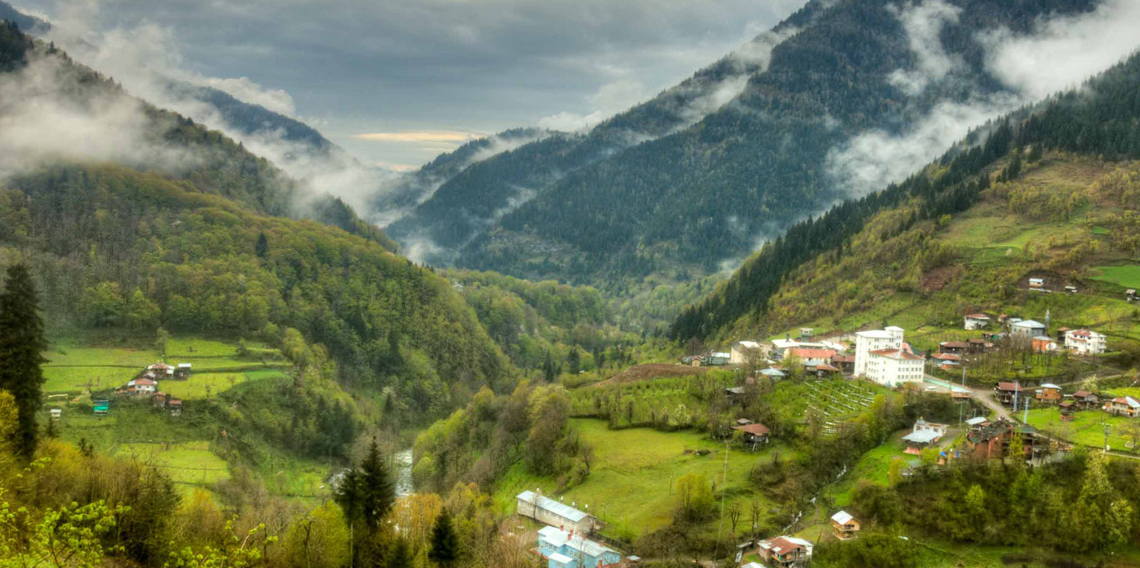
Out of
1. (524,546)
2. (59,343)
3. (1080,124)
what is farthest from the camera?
(1080,124)

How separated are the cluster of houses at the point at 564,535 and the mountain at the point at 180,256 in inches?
2261

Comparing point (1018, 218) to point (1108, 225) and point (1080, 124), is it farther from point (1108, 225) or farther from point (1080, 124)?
point (1080, 124)

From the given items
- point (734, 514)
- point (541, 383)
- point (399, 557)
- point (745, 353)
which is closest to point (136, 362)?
point (541, 383)

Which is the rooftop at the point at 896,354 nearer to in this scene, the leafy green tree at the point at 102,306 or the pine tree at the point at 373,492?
the pine tree at the point at 373,492

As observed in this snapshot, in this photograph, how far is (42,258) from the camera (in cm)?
9981

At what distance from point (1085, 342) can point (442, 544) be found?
60.2m

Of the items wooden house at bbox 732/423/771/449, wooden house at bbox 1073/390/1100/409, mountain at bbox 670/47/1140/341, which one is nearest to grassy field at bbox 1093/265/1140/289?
mountain at bbox 670/47/1140/341

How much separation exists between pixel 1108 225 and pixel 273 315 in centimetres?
11105

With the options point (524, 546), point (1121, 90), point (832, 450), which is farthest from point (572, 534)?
point (1121, 90)

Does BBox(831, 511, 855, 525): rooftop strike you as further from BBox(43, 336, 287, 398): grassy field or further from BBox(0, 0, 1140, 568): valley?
BBox(43, 336, 287, 398): grassy field

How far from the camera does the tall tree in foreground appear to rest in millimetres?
36906

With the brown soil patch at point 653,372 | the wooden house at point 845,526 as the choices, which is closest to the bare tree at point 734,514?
the wooden house at point 845,526

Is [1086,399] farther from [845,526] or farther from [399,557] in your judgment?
[399,557]

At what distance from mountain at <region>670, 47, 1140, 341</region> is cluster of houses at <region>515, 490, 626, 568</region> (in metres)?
52.5
